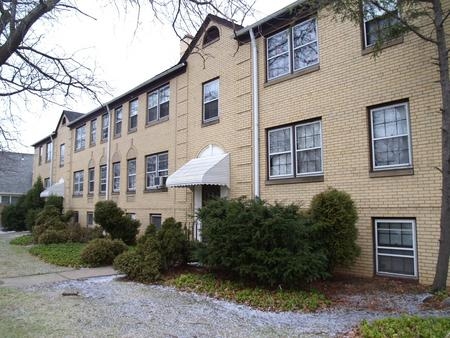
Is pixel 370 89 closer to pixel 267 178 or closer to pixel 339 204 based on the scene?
pixel 339 204

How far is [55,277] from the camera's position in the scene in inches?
410

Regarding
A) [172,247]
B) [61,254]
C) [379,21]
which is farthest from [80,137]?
[379,21]

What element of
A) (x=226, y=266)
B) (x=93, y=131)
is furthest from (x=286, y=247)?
(x=93, y=131)

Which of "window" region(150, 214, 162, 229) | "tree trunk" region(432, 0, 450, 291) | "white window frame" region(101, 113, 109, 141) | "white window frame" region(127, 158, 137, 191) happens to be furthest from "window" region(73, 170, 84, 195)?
"tree trunk" region(432, 0, 450, 291)

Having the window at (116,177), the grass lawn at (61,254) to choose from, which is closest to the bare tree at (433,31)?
the grass lawn at (61,254)

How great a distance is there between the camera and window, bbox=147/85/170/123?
17.9 m

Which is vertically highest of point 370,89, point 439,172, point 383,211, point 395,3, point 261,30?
point 261,30

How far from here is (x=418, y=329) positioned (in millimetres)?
5316

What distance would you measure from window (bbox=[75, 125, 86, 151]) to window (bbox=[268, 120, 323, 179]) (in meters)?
17.9

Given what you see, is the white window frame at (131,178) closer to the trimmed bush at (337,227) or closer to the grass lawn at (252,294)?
the grass lawn at (252,294)

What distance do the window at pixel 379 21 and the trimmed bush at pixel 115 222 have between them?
11.3m

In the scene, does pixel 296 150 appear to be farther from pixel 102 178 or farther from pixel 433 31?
pixel 102 178

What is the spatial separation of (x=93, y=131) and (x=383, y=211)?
20.2 meters

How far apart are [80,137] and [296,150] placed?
19.8 m
